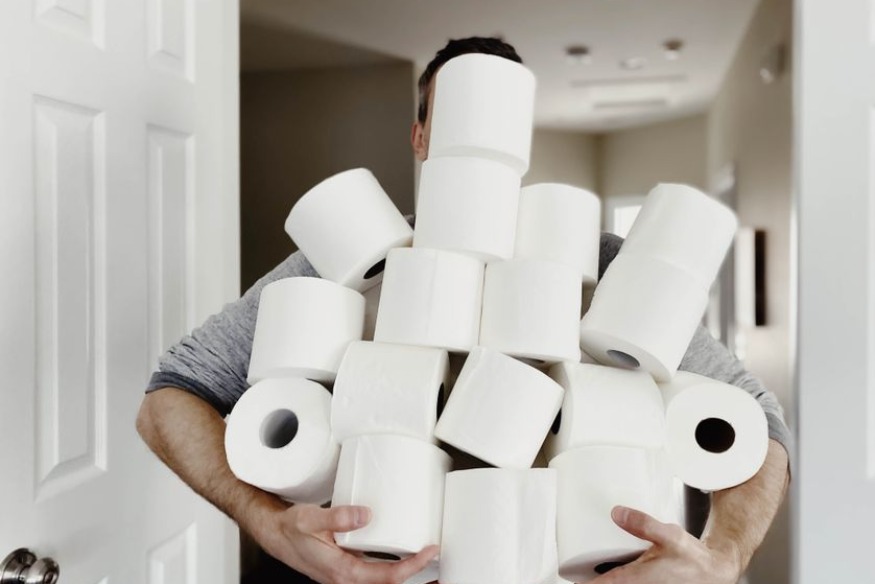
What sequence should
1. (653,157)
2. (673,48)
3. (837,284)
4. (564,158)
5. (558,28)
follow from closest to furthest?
(837,284)
(558,28)
(673,48)
(653,157)
(564,158)

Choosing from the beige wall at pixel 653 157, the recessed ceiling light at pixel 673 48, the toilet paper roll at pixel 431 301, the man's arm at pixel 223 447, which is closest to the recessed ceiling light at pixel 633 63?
the recessed ceiling light at pixel 673 48

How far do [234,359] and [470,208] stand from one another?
1.56 ft

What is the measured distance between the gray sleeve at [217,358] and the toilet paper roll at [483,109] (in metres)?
0.38

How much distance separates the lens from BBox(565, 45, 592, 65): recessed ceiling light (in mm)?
4348

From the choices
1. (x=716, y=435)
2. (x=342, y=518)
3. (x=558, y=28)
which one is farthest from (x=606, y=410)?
(x=558, y=28)

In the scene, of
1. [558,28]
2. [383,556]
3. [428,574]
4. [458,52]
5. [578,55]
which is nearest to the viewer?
[383,556]

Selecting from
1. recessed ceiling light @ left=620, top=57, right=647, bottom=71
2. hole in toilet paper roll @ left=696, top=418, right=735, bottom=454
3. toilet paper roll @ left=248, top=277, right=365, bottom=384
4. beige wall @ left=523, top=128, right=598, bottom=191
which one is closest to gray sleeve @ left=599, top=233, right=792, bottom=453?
hole in toilet paper roll @ left=696, top=418, right=735, bottom=454

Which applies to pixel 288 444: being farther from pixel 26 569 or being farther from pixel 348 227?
pixel 26 569

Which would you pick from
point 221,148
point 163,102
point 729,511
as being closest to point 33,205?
point 163,102

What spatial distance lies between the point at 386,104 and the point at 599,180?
294cm

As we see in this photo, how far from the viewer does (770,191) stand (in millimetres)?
3133

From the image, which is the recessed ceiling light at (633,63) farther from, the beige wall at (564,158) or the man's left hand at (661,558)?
the man's left hand at (661,558)

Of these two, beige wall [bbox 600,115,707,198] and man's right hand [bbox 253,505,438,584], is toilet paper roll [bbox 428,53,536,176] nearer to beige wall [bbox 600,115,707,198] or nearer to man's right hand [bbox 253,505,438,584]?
man's right hand [bbox 253,505,438,584]

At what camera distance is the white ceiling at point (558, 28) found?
366cm
